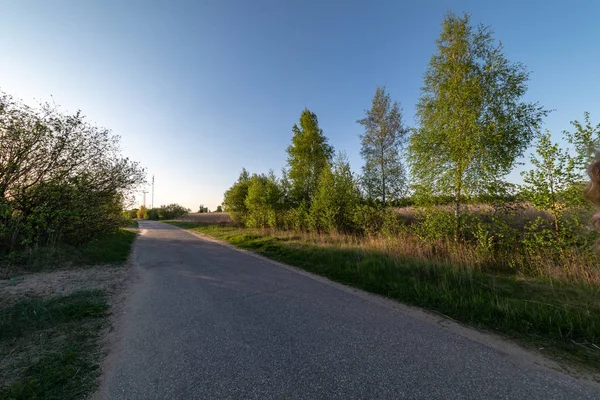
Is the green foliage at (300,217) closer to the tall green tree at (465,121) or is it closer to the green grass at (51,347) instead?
the tall green tree at (465,121)

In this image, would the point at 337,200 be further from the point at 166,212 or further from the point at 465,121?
the point at 166,212

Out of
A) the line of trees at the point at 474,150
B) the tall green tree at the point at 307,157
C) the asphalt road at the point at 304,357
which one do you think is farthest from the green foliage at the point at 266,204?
the asphalt road at the point at 304,357

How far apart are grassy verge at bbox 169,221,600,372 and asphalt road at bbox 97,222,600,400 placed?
760 mm

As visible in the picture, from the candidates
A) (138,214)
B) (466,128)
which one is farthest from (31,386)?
(138,214)

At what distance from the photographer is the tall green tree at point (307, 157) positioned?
19672mm

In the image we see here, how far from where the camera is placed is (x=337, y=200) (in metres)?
14.7

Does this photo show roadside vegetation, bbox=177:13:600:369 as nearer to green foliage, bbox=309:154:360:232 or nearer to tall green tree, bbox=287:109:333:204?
green foliage, bbox=309:154:360:232

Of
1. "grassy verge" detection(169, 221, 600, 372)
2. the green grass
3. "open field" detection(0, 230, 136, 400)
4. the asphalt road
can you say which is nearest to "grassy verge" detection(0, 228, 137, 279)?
"open field" detection(0, 230, 136, 400)

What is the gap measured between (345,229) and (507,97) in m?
9.56

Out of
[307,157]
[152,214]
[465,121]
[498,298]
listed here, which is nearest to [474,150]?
[465,121]

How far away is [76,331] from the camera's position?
3.56 m

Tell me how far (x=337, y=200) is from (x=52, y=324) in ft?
42.0

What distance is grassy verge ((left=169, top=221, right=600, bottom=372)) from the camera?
334 cm

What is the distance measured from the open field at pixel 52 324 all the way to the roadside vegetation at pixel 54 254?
0.04 ft
